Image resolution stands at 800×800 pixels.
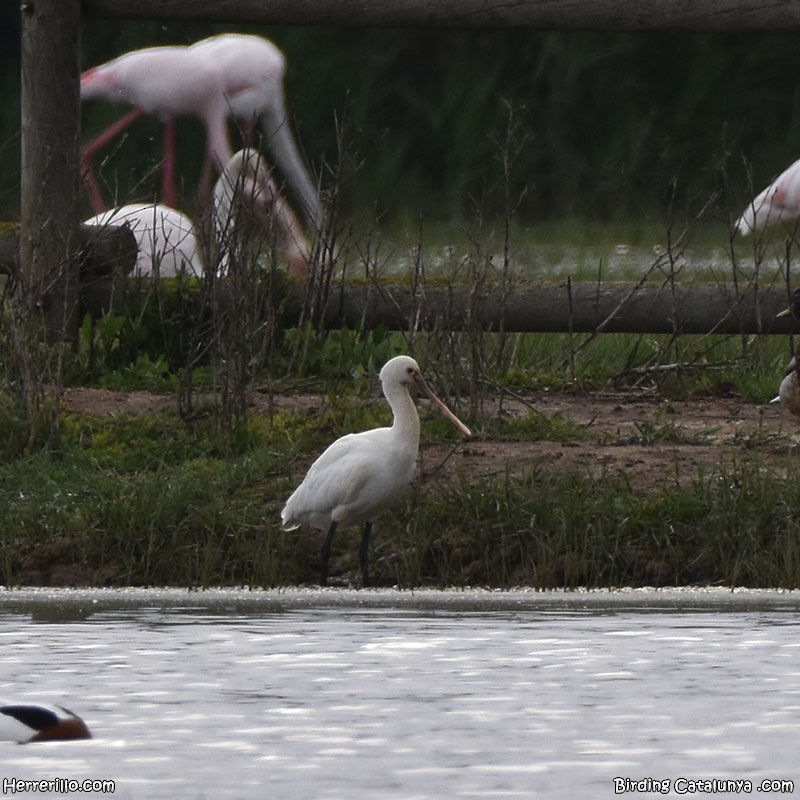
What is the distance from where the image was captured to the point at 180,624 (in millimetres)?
7281

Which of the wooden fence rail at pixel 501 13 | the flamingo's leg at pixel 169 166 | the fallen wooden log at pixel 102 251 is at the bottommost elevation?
the fallen wooden log at pixel 102 251

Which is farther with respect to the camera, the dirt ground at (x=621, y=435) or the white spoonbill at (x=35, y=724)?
the dirt ground at (x=621, y=435)

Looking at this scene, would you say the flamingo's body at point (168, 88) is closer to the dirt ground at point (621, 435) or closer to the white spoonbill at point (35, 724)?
the dirt ground at point (621, 435)

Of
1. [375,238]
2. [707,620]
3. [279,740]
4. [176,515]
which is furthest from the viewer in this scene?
[375,238]

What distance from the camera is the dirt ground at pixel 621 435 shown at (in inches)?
354

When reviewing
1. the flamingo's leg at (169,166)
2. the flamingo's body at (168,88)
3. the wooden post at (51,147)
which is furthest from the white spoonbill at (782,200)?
the wooden post at (51,147)

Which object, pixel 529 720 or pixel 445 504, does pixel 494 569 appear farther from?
pixel 529 720

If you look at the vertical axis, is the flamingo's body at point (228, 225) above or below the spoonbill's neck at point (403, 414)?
above

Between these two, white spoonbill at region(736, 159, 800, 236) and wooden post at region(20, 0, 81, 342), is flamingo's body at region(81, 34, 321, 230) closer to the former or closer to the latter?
wooden post at region(20, 0, 81, 342)

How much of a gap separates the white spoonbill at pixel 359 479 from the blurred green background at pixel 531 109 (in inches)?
166

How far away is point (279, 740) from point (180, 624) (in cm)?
180

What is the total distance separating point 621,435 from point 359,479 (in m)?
1.49

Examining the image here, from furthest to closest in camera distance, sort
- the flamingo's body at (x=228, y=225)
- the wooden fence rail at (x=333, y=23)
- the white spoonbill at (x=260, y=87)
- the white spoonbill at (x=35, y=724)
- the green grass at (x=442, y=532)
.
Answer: the white spoonbill at (x=260, y=87), the wooden fence rail at (x=333, y=23), the flamingo's body at (x=228, y=225), the green grass at (x=442, y=532), the white spoonbill at (x=35, y=724)

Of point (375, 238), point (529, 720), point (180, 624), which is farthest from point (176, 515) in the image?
point (375, 238)
